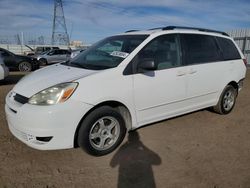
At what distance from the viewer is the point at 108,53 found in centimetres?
383

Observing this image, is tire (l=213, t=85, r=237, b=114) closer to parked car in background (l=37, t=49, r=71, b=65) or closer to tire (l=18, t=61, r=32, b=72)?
tire (l=18, t=61, r=32, b=72)

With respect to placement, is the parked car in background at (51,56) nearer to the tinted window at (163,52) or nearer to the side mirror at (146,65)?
the tinted window at (163,52)

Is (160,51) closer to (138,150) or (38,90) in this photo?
(138,150)

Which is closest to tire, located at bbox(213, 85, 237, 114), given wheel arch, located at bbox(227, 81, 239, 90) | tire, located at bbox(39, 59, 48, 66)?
wheel arch, located at bbox(227, 81, 239, 90)

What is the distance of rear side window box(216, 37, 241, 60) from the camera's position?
486 centimetres

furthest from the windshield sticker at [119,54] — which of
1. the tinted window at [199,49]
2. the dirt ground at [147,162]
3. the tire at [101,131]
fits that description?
the dirt ground at [147,162]

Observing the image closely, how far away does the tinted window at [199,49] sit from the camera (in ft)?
13.5

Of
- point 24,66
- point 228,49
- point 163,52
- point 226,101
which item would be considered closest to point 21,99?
point 163,52

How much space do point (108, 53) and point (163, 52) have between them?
3.03ft

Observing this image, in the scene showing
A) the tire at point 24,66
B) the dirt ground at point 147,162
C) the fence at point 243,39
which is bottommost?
the dirt ground at point 147,162

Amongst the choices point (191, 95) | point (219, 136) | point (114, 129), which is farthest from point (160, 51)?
point (219, 136)

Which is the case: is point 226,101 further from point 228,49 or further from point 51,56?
point 51,56

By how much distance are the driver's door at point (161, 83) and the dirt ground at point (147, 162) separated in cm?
45

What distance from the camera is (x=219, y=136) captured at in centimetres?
402
